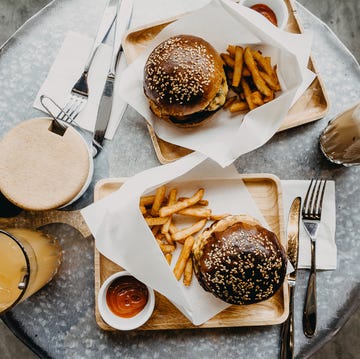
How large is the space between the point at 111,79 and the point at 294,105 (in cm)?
68

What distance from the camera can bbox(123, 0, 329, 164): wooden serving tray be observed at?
171cm

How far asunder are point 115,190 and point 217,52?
63cm

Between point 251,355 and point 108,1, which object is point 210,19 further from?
point 251,355

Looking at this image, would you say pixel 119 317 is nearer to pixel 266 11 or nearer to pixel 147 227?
pixel 147 227

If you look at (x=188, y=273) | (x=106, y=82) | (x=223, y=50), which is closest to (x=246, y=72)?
(x=223, y=50)

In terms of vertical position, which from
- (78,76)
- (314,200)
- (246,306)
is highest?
(78,76)

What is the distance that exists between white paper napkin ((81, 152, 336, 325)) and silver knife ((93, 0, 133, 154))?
0.22 meters

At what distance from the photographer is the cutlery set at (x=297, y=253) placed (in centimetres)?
164

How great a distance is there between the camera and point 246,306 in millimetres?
1657

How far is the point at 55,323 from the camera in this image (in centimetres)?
170

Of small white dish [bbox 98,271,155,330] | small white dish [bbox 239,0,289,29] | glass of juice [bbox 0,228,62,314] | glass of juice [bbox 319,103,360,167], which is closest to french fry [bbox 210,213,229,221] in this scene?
small white dish [bbox 98,271,155,330]

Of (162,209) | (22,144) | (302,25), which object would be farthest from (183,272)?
(302,25)

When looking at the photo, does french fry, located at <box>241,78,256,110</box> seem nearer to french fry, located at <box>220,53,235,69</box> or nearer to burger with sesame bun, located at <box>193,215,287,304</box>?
french fry, located at <box>220,53,235,69</box>

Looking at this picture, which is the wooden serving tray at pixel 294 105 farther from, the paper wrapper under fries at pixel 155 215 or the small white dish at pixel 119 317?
the small white dish at pixel 119 317
